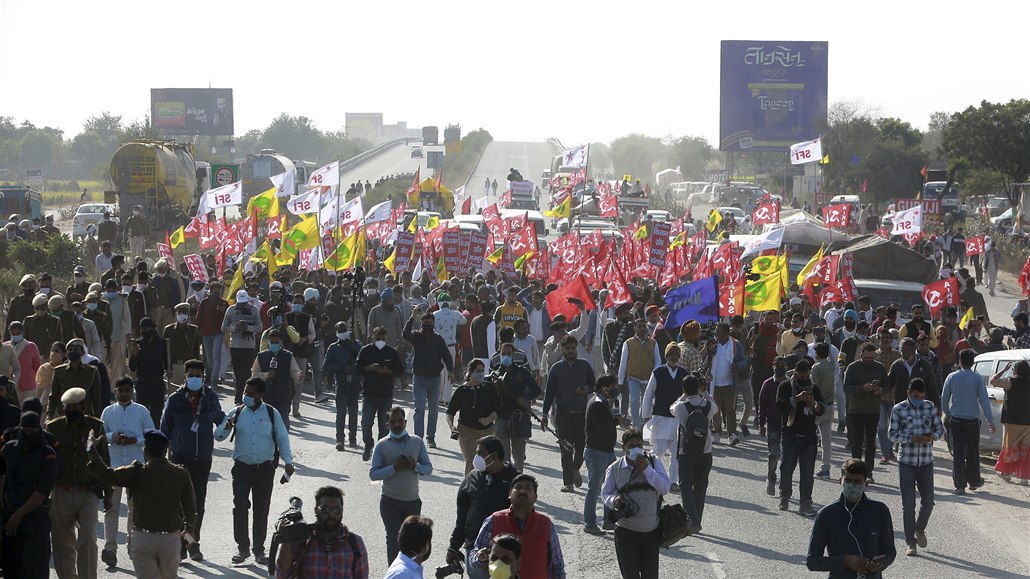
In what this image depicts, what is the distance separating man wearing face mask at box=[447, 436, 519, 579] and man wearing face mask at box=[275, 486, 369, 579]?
107 cm

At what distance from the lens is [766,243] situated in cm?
3219

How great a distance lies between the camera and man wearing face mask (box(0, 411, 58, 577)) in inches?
369

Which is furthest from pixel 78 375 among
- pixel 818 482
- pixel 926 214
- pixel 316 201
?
pixel 926 214

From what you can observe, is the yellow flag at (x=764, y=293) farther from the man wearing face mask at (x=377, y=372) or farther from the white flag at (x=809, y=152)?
the white flag at (x=809, y=152)

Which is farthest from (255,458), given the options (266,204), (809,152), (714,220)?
(714,220)

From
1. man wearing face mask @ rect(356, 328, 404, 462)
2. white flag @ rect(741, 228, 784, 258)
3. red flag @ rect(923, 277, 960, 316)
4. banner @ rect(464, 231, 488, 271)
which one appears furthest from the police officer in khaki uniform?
white flag @ rect(741, 228, 784, 258)

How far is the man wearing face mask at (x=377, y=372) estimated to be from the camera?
1547 centimetres

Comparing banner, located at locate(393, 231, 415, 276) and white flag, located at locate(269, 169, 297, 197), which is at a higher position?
white flag, located at locate(269, 169, 297, 197)

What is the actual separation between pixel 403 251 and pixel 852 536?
20.0 meters

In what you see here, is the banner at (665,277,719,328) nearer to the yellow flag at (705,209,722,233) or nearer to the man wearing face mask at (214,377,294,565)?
the man wearing face mask at (214,377,294,565)

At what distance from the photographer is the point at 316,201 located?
30.7m

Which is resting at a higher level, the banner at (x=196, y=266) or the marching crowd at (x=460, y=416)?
the banner at (x=196, y=266)

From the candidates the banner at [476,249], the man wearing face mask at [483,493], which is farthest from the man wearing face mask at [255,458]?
the banner at [476,249]

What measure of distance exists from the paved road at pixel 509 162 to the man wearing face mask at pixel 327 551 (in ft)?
231
